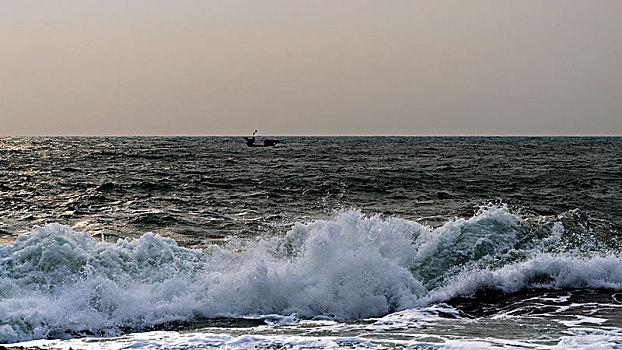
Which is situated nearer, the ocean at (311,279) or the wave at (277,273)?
the ocean at (311,279)

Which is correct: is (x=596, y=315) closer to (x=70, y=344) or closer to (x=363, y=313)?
(x=363, y=313)

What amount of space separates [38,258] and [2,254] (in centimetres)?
59

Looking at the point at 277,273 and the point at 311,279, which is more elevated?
the point at 277,273

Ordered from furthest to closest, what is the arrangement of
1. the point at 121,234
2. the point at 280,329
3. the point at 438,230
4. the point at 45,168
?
1. the point at 45,168
2. the point at 121,234
3. the point at 438,230
4. the point at 280,329

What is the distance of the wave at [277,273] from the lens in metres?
7.83

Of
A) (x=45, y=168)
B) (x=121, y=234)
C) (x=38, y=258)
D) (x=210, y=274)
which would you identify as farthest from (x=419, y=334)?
(x=45, y=168)

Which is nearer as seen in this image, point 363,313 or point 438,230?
point 363,313

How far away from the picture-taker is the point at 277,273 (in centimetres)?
895

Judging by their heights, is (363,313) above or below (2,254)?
→ below

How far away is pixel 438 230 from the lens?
11.2 meters

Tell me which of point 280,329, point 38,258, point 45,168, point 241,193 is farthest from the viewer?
point 45,168

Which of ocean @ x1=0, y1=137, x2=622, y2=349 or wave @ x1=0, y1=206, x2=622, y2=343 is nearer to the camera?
ocean @ x1=0, y1=137, x2=622, y2=349

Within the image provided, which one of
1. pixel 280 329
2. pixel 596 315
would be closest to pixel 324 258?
pixel 280 329

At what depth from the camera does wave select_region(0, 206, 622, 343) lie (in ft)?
25.7
